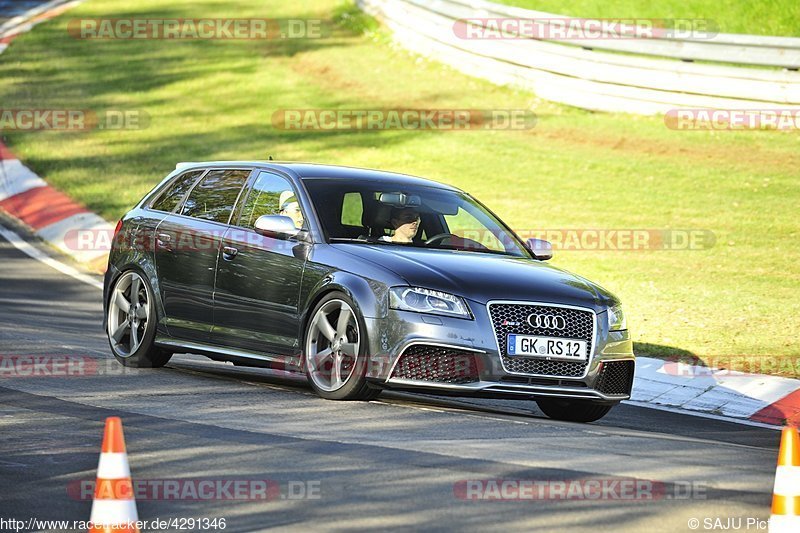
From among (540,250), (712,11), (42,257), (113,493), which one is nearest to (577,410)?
(540,250)

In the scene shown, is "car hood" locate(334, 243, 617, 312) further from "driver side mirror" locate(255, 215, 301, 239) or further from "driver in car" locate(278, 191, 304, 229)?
"driver in car" locate(278, 191, 304, 229)

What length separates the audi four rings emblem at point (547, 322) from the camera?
31.2ft

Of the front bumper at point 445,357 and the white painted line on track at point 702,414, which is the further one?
the white painted line on track at point 702,414

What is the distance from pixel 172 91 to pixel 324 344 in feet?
65.7

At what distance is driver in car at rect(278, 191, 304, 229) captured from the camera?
34.8 ft

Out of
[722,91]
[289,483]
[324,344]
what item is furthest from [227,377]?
[722,91]

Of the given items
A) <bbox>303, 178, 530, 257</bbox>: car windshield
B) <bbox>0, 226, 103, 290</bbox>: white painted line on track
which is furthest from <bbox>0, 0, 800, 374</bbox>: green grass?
<bbox>303, 178, 530, 257</bbox>: car windshield

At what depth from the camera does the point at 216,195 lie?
37.8 ft

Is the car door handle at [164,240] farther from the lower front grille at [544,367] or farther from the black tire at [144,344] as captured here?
the lower front grille at [544,367]

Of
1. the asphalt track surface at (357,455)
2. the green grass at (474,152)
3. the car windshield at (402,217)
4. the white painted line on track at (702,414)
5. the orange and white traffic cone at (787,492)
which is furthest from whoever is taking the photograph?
the green grass at (474,152)

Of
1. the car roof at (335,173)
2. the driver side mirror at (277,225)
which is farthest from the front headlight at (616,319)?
the driver side mirror at (277,225)

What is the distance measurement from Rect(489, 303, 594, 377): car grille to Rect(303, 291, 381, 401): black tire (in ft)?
2.78

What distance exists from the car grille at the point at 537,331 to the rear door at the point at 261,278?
1.51 metres

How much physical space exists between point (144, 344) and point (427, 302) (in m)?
3.10
